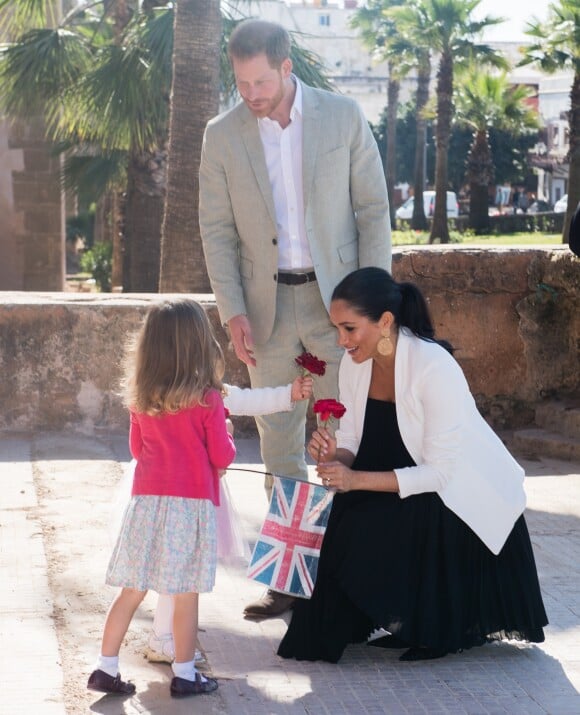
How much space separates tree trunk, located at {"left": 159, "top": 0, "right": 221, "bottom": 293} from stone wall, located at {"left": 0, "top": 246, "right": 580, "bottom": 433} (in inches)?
80.6

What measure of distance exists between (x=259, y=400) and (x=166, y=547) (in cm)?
68

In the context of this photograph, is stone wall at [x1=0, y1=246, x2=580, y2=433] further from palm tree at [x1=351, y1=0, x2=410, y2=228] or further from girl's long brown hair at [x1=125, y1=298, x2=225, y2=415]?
palm tree at [x1=351, y1=0, x2=410, y2=228]

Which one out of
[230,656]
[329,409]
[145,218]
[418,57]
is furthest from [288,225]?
[418,57]

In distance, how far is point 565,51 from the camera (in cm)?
3161

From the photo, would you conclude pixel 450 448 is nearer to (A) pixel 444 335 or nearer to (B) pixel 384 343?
(B) pixel 384 343

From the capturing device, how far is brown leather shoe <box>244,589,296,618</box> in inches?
163

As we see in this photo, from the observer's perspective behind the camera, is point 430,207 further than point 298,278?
Yes

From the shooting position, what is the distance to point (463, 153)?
55719mm

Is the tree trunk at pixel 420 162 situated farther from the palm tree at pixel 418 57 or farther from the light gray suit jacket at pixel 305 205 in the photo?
the light gray suit jacket at pixel 305 205

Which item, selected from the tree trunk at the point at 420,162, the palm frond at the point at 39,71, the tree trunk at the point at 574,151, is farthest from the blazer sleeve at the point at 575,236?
the tree trunk at the point at 420,162

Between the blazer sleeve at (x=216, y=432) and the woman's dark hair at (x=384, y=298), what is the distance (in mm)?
553

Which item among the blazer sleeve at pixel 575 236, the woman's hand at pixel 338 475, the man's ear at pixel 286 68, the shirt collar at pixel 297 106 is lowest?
the woman's hand at pixel 338 475

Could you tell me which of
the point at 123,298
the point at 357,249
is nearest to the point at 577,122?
the point at 123,298

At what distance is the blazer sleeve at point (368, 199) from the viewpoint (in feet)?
14.2
